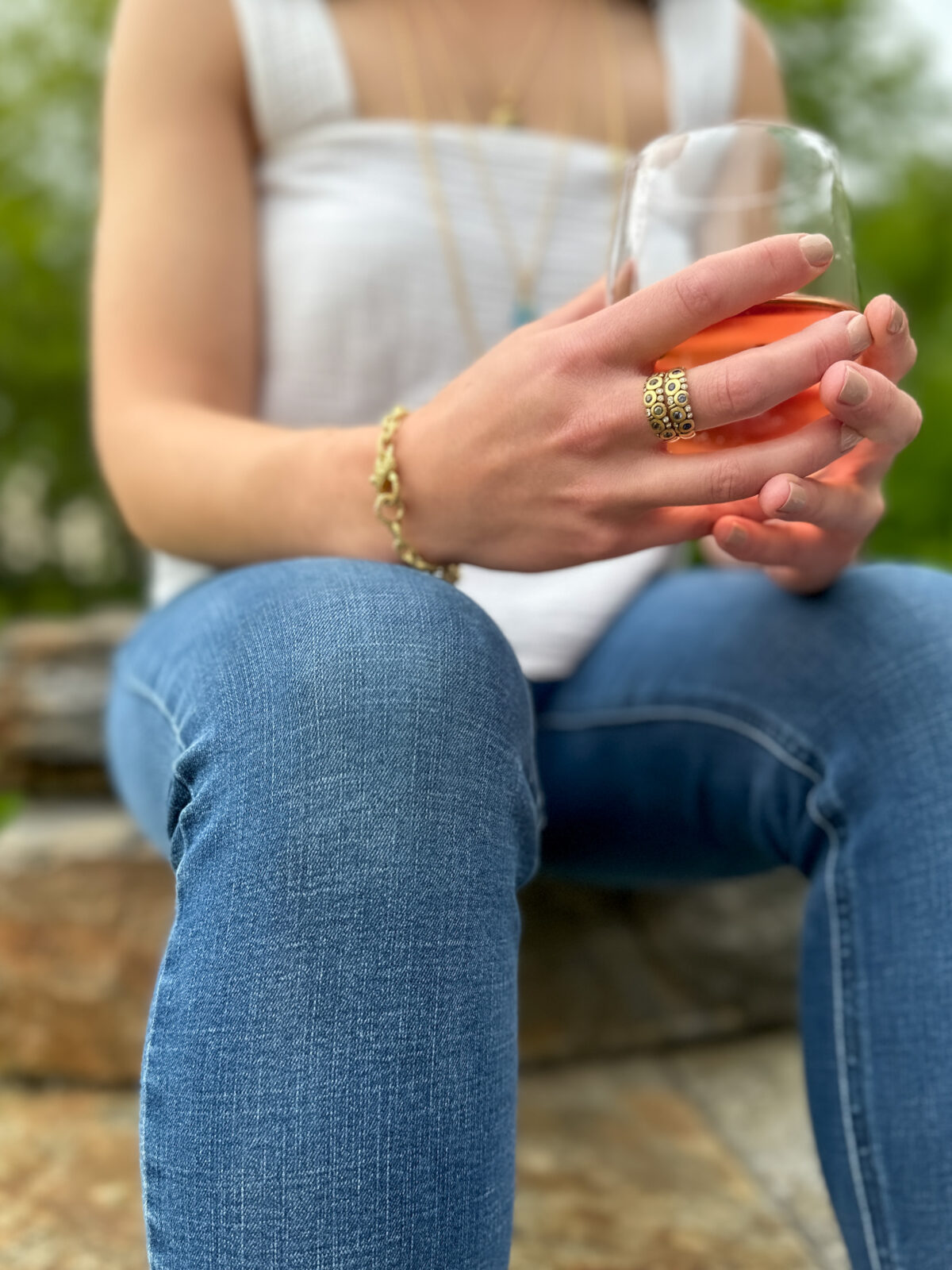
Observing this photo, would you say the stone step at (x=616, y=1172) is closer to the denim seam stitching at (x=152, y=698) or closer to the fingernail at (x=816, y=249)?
→ the denim seam stitching at (x=152, y=698)

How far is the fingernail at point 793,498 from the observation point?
1.92 ft

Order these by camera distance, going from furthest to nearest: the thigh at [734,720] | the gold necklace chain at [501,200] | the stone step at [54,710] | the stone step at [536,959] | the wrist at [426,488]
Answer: the stone step at [54,710]
the stone step at [536,959]
the gold necklace chain at [501,200]
the thigh at [734,720]
the wrist at [426,488]

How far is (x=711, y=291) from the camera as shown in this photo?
1.77 feet

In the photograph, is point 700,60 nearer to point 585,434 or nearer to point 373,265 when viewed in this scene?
point 373,265

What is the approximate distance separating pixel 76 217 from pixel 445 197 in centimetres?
523

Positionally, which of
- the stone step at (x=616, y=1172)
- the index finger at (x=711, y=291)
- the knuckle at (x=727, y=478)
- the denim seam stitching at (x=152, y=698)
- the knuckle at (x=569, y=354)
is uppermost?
the index finger at (x=711, y=291)

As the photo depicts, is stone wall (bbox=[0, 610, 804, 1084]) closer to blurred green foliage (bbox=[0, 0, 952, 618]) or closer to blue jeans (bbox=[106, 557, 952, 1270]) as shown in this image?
blue jeans (bbox=[106, 557, 952, 1270])

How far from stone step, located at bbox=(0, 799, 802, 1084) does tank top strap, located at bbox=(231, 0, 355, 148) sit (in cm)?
89

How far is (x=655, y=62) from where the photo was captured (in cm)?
121

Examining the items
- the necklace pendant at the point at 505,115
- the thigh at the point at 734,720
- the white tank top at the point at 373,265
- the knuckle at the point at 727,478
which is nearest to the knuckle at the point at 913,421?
the knuckle at the point at 727,478

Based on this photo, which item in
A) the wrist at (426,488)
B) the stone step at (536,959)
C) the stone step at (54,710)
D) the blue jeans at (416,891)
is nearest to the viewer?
the blue jeans at (416,891)

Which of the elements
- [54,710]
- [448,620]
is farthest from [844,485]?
[54,710]

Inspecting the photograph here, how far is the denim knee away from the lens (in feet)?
1.85

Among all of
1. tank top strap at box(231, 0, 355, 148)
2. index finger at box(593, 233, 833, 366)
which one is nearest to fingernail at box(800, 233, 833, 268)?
index finger at box(593, 233, 833, 366)
